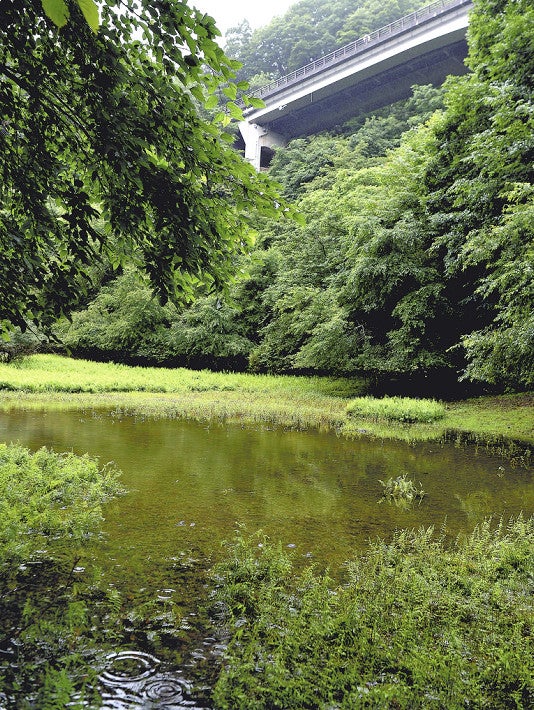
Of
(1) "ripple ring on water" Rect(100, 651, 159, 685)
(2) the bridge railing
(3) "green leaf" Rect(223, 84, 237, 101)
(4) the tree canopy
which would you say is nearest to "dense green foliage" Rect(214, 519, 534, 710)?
(1) "ripple ring on water" Rect(100, 651, 159, 685)

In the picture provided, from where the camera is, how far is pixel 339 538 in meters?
5.22

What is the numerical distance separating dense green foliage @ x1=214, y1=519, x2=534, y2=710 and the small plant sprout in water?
1.92m

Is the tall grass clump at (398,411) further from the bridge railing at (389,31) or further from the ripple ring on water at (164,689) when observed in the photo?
the bridge railing at (389,31)

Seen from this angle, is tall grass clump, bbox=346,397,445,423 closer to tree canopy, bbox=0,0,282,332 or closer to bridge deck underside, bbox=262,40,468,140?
tree canopy, bbox=0,0,282,332

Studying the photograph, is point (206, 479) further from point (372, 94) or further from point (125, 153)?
point (372, 94)

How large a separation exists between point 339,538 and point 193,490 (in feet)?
8.09

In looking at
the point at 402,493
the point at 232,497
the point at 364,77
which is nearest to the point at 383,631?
the point at 232,497

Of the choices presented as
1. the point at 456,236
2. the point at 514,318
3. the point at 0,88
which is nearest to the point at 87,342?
the point at 456,236

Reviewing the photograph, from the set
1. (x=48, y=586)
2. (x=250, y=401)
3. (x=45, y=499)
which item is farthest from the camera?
(x=250, y=401)

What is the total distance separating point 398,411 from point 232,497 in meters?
9.50

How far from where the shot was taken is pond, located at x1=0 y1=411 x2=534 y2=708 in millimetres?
3883

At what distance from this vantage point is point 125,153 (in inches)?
150

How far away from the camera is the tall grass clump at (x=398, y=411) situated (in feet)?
48.0

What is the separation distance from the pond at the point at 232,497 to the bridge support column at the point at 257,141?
38897 millimetres
